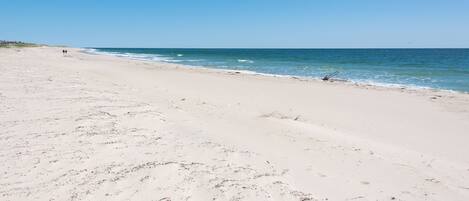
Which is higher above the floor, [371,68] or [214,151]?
[371,68]

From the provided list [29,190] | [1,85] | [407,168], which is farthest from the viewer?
[1,85]

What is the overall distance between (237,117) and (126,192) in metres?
4.83

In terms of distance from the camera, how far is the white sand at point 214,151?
441cm

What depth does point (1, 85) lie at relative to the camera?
11141 millimetres

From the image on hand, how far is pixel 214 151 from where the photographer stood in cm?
578

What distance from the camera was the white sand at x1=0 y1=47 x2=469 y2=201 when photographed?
14.5 feet

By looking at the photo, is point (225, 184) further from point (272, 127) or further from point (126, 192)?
point (272, 127)

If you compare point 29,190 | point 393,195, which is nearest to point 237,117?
point 393,195

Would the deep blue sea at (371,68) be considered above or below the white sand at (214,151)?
above

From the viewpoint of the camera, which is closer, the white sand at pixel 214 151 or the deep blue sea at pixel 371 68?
the white sand at pixel 214 151

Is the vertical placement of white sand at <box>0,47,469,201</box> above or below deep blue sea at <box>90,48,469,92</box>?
below

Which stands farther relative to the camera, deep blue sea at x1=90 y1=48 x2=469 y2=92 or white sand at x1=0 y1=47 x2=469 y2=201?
deep blue sea at x1=90 y1=48 x2=469 y2=92

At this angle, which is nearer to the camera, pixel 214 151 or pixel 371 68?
pixel 214 151

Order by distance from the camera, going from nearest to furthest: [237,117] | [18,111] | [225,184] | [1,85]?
1. [225,184]
2. [18,111]
3. [237,117]
4. [1,85]
